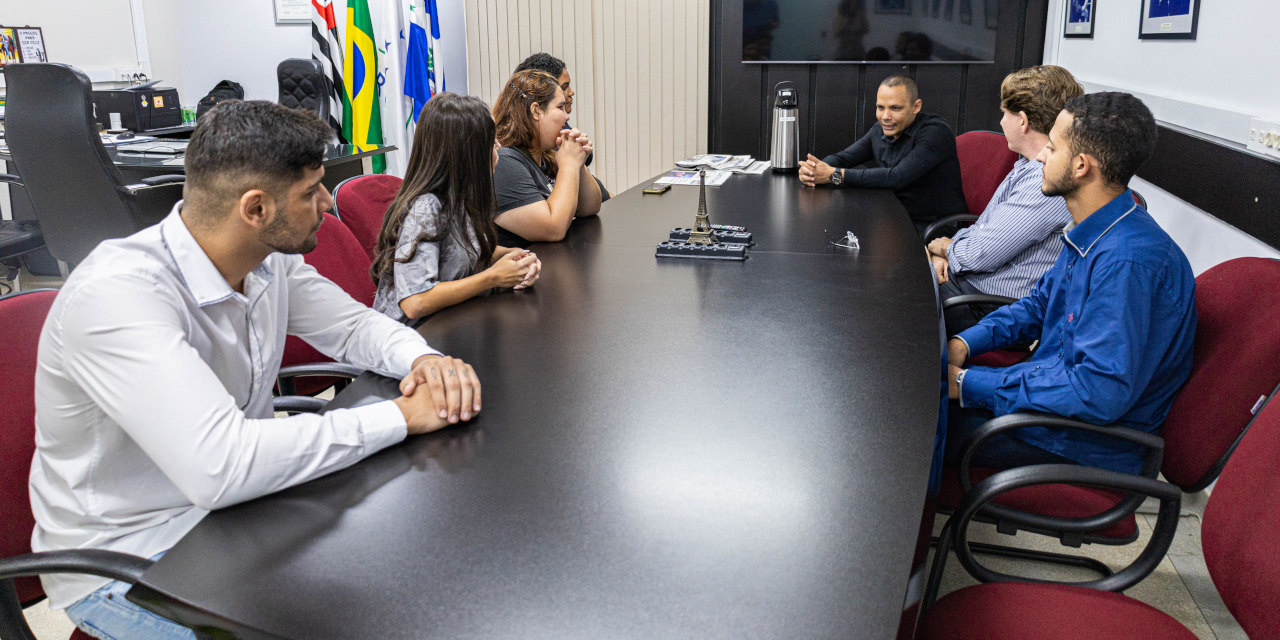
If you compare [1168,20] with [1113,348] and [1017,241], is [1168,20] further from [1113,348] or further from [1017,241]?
[1113,348]

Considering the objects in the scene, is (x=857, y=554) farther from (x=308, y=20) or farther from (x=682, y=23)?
(x=308, y=20)

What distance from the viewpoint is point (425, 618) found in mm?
832

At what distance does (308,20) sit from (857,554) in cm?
684

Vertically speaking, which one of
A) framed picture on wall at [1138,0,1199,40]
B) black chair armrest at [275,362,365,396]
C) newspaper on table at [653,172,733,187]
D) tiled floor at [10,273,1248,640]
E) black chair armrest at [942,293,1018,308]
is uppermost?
framed picture on wall at [1138,0,1199,40]

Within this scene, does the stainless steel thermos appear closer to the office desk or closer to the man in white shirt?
the office desk

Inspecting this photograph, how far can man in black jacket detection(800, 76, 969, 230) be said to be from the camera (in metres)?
3.59

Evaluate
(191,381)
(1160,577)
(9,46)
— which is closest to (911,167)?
(1160,577)

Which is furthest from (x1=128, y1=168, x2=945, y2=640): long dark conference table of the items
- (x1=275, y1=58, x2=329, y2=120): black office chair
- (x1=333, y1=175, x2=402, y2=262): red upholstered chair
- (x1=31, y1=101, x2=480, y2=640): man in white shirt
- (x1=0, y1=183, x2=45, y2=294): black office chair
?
(x1=275, y1=58, x2=329, y2=120): black office chair

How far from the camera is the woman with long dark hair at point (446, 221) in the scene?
1.97 metres

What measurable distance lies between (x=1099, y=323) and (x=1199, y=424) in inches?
9.5

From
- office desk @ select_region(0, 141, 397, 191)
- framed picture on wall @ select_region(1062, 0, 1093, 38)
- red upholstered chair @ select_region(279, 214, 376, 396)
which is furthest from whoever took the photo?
office desk @ select_region(0, 141, 397, 191)

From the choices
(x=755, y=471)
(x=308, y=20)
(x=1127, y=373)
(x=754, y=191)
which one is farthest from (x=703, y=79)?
(x=755, y=471)

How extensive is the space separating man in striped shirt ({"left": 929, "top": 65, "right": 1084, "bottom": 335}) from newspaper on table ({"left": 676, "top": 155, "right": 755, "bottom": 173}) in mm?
1562

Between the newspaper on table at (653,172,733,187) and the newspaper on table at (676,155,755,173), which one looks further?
the newspaper on table at (676,155,755,173)
